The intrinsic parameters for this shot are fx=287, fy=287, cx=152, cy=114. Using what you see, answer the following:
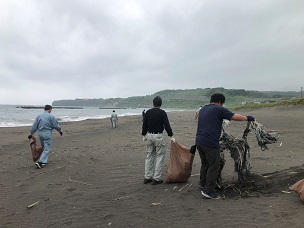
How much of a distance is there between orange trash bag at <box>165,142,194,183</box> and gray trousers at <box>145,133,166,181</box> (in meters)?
0.27

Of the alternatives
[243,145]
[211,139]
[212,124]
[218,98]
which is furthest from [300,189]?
[218,98]

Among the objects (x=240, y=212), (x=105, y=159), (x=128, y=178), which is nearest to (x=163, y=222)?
(x=240, y=212)

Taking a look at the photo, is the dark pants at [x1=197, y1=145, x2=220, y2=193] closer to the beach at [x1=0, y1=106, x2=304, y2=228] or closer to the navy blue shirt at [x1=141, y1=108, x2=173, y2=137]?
the beach at [x1=0, y1=106, x2=304, y2=228]

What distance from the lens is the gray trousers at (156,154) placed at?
6316mm

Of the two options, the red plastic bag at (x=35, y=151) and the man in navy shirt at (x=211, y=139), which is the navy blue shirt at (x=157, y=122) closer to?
the man in navy shirt at (x=211, y=139)

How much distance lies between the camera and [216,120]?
514 centimetres

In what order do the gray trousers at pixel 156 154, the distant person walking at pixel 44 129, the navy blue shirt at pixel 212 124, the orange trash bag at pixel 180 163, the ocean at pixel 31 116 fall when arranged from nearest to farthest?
the navy blue shirt at pixel 212 124 < the orange trash bag at pixel 180 163 < the gray trousers at pixel 156 154 < the distant person walking at pixel 44 129 < the ocean at pixel 31 116

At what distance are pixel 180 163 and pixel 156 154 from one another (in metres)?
0.61

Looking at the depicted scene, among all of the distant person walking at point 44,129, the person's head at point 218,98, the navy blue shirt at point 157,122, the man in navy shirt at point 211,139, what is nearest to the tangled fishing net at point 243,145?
the man in navy shirt at point 211,139

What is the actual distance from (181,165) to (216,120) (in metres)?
1.48

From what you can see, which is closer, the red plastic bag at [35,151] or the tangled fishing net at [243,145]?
the tangled fishing net at [243,145]

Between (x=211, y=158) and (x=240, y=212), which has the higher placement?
(x=211, y=158)

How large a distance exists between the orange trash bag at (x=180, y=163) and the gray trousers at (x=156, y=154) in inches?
10.7

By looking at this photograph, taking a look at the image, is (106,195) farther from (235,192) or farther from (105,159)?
(105,159)
